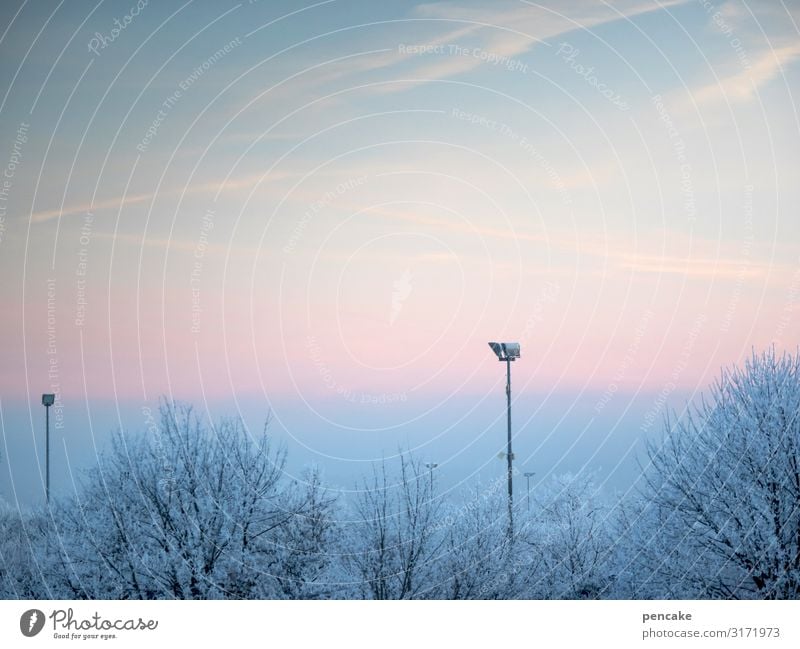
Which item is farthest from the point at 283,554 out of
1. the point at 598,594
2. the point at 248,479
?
the point at 598,594

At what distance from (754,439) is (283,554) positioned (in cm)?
1430

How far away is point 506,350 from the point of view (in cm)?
3456

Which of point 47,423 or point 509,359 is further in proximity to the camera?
point 47,423

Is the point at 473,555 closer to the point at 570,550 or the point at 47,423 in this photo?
the point at 570,550

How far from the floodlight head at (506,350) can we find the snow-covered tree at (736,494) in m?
6.24

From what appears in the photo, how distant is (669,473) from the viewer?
97.6 feet

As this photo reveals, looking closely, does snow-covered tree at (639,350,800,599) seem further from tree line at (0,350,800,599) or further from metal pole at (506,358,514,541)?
metal pole at (506,358,514,541)
